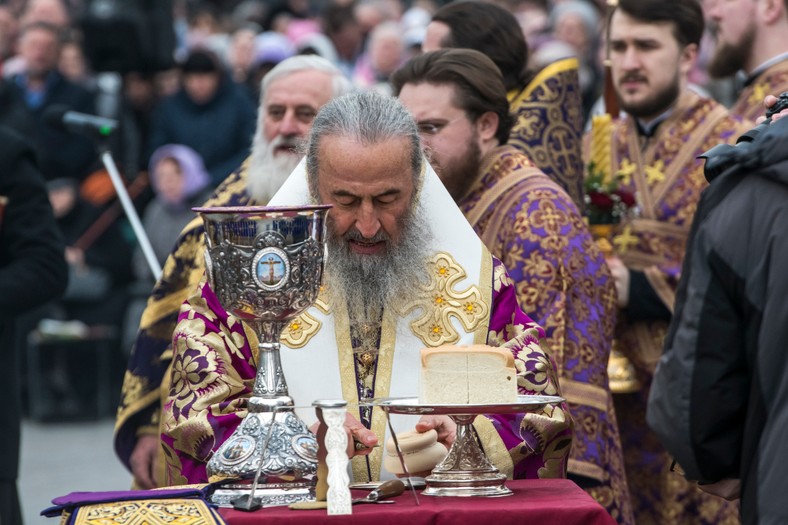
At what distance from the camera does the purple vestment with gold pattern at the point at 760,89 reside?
6902mm

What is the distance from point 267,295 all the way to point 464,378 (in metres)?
0.50

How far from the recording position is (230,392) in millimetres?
4223

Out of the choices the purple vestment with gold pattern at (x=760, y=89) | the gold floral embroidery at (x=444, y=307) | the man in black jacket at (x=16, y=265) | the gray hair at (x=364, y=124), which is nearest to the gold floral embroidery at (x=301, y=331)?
the gold floral embroidery at (x=444, y=307)

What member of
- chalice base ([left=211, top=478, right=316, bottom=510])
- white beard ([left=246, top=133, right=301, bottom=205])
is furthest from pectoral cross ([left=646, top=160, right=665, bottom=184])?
chalice base ([left=211, top=478, right=316, bottom=510])

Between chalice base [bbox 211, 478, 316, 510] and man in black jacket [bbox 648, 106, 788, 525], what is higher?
man in black jacket [bbox 648, 106, 788, 525]

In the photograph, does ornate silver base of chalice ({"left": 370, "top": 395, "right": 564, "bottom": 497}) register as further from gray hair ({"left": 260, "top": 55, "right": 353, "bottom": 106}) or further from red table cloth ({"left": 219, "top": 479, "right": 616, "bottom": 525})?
gray hair ({"left": 260, "top": 55, "right": 353, "bottom": 106})

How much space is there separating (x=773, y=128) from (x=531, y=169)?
2.24 m

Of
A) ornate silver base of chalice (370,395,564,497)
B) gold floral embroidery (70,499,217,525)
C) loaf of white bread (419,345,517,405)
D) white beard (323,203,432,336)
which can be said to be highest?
white beard (323,203,432,336)

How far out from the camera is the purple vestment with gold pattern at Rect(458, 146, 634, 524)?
18.0 feet

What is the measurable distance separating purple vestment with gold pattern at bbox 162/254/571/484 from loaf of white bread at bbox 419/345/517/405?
16.9 inches

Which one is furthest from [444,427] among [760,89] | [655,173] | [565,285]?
[760,89]

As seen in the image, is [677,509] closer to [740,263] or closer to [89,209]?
[740,263]

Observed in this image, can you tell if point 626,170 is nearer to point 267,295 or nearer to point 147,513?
point 267,295

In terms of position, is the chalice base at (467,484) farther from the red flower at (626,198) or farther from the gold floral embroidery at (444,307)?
the red flower at (626,198)
